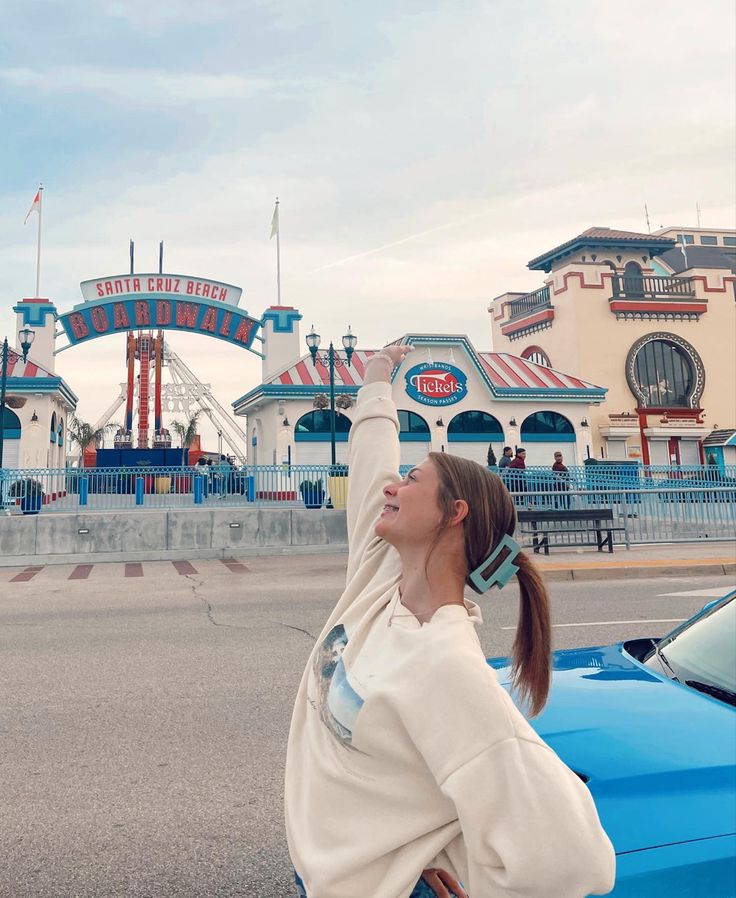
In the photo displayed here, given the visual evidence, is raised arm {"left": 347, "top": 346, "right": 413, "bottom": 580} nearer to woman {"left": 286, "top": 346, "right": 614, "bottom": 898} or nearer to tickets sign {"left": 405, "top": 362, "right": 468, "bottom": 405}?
woman {"left": 286, "top": 346, "right": 614, "bottom": 898}

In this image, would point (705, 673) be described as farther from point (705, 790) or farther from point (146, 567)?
point (146, 567)

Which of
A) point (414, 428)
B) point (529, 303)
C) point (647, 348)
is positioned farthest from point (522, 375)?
point (529, 303)

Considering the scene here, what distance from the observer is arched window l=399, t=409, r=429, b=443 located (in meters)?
30.8

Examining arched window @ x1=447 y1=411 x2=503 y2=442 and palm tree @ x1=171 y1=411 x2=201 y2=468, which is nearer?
arched window @ x1=447 y1=411 x2=503 y2=442

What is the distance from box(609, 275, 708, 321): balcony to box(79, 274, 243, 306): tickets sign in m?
25.0

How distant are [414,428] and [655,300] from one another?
19.8m

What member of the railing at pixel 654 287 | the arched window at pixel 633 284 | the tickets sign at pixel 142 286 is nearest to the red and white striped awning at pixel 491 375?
the tickets sign at pixel 142 286

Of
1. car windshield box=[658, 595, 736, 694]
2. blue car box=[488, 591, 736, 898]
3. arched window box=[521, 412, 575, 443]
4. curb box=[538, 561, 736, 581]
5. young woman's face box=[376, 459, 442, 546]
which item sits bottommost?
curb box=[538, 561, 736, 581]

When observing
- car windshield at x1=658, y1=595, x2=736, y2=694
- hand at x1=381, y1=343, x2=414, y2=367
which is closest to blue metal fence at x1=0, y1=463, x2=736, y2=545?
car windshield at x1=658, y1=595, x2=736, y2=694

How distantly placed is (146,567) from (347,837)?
14599 mm

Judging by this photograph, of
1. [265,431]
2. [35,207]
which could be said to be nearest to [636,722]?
[265,431]

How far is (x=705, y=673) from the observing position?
2.73 meters

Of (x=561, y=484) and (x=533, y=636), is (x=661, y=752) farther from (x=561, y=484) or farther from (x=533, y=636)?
(x=561, y=484)

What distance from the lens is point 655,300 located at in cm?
4156
